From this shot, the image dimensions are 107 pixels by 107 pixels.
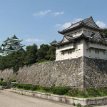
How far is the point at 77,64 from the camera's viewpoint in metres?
22.4

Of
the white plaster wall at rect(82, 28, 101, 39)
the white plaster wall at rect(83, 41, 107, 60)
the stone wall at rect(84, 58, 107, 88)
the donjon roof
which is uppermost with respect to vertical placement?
the donjon roof

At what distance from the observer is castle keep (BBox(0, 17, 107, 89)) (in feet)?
71.7

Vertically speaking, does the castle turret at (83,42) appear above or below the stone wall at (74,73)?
above

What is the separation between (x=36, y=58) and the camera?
32.6 meters

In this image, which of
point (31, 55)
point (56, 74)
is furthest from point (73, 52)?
point (31, 55)

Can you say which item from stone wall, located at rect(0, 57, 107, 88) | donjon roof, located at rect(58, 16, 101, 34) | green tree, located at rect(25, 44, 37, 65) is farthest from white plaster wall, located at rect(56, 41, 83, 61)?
green tree, located at rect(25, 44, 37, 65)

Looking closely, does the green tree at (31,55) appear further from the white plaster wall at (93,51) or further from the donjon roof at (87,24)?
the white plaster wall at (93,51)

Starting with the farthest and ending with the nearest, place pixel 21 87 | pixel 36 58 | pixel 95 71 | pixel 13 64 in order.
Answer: pixel 13 64, pixel 36 58, pixel 21 87, pixel 95 71

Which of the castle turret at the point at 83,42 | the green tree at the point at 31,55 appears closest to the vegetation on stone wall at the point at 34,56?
the green tree at the point at 31,55

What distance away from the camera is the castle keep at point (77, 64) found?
21844 mm

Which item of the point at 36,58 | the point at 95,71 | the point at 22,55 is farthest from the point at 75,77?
the point at 22,55

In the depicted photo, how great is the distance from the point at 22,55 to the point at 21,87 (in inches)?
351

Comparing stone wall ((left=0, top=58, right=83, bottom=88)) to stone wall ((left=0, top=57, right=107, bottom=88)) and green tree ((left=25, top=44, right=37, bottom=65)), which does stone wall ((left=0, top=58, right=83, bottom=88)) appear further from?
green tree ((left=25, top=44, right=37, bottom=65))

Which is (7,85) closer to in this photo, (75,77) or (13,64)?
(13,64)
